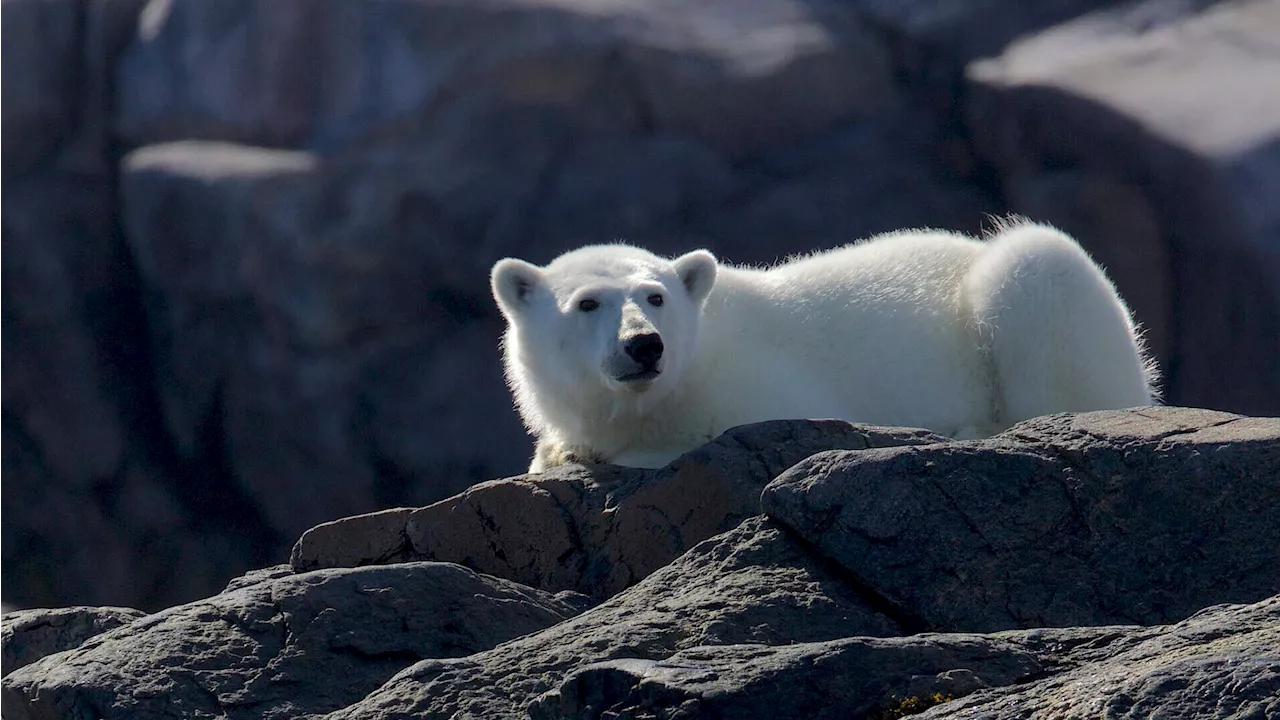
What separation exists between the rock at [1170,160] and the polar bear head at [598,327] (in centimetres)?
582

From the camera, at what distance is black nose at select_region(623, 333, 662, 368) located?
529 cm

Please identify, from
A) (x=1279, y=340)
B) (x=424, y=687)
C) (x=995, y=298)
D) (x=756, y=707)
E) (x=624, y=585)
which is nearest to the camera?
(x=756, y=707)

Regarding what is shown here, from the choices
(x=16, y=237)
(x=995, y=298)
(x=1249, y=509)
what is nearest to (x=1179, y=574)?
(x=1249, y=509)

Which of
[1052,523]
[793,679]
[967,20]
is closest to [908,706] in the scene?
[793,679]

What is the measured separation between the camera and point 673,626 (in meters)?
3.27

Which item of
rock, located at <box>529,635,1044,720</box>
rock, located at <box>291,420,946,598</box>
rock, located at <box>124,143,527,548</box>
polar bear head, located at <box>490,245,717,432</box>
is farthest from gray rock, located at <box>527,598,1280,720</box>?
rock, located at <box>124,143,527,548</box>

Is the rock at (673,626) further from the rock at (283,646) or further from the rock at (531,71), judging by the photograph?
the rock at (531,71)

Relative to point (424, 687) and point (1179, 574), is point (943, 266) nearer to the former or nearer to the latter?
point (1179, 574)

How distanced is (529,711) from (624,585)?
4.95 ft

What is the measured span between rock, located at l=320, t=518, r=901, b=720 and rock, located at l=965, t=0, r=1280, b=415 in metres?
7.73

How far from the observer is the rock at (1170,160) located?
10.4 metres

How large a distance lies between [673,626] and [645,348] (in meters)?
2.13

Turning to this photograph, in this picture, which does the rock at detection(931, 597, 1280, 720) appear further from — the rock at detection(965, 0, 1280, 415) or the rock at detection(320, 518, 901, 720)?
the rock at detection(965, 0, 1280, 415)

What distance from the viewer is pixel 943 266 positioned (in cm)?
664
